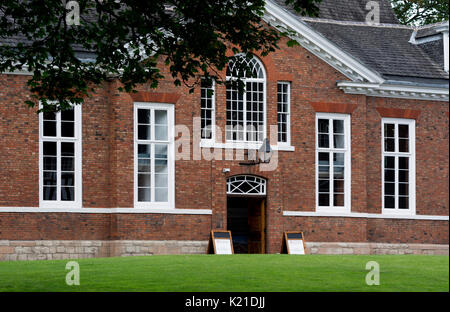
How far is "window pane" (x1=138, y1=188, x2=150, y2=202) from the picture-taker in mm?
28047

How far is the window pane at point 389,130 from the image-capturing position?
31.6 metres

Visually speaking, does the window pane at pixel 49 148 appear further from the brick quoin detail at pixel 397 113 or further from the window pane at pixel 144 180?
the brick quoin detail at pixel 397 113

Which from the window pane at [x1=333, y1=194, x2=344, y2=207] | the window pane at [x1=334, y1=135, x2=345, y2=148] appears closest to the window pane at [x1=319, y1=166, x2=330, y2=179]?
the window pane at [x1=333, y1=194, x2=344, y2=207]

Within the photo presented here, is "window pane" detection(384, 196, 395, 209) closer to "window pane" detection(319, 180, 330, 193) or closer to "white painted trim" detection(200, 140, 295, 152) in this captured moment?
A: "window pane" detection(319, 180, 330, 193)

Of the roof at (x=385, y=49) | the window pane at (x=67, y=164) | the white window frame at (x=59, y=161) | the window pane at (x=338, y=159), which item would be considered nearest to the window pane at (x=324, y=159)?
the window pane at (x=338, y=159)

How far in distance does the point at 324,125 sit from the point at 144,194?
662 centimetres

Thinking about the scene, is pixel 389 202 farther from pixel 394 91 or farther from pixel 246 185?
pixel 246 185

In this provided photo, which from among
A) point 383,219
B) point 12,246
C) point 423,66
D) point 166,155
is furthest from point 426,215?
point 12,246

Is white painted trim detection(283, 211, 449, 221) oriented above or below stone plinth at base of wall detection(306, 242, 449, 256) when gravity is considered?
above

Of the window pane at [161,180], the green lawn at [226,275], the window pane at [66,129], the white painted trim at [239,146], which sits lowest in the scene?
the green lawn at [226,275]

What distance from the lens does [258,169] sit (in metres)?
29.2

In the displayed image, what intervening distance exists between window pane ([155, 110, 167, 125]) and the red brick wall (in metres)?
0.41

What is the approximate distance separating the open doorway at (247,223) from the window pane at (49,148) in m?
6.19

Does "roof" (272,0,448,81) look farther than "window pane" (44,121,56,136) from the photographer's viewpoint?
Yes
